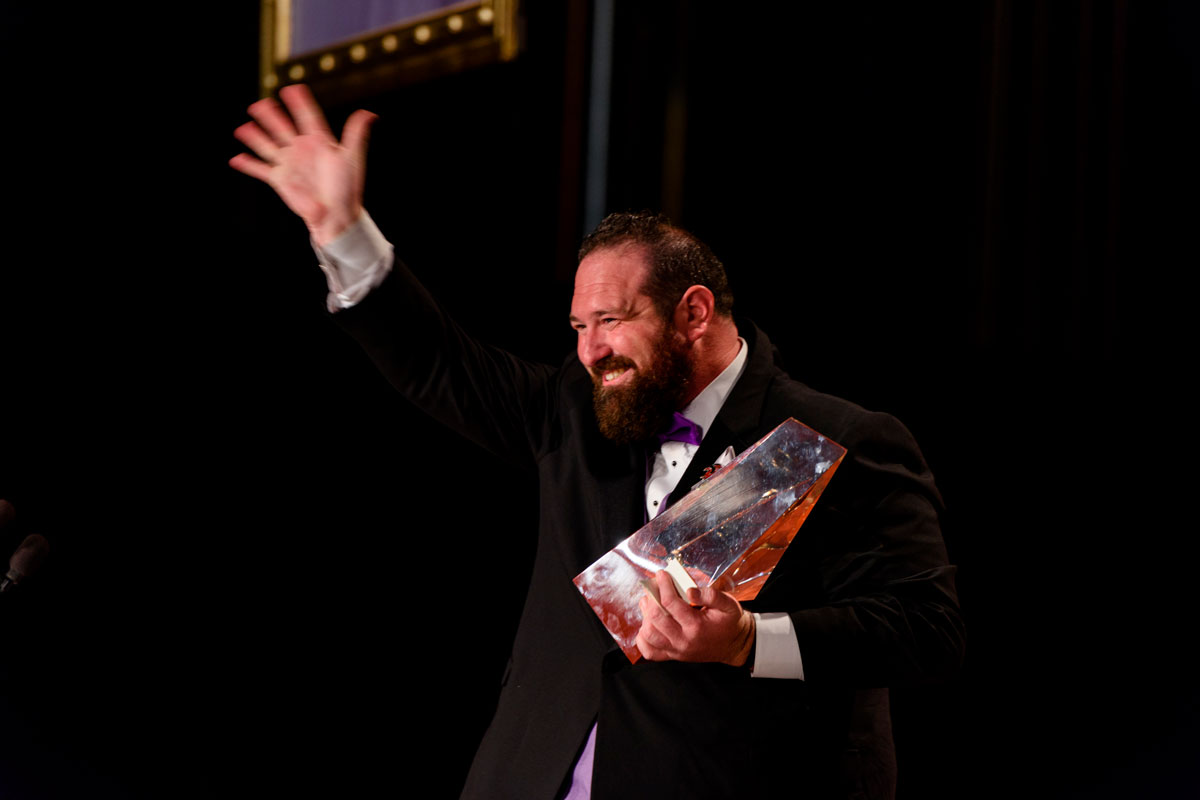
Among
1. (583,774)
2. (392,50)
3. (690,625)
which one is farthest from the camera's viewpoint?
(392,50)

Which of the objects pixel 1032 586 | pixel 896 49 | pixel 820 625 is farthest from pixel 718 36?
pixel 820 625

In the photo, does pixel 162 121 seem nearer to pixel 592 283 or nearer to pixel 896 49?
pixel 592 283

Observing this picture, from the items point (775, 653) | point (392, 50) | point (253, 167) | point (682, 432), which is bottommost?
point (775, 653)

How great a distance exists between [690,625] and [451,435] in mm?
1424

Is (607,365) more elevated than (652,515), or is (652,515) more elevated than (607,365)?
(607,365)

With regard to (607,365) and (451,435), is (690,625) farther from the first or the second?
(451,435)

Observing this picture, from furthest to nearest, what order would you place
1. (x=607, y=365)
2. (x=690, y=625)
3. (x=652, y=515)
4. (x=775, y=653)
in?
(x=607, y=365), (x=652, y=515), (x=775, y=653), (x=690, y=625)

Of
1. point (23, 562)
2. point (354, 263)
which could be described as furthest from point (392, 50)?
point (23, 562)

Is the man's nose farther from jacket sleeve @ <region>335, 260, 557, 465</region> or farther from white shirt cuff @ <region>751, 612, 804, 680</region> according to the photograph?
white shirt cuff @ <region>751, 612, 804, 680</region>

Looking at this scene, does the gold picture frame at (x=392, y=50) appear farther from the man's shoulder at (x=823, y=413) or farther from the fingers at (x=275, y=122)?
the man's shoulder at (x=823, y=413)

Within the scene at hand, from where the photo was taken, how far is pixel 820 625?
5.35 feet

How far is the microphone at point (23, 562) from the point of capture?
1.51m

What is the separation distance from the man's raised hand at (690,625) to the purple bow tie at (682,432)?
16.4 inches

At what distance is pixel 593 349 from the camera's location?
1.94 metres
